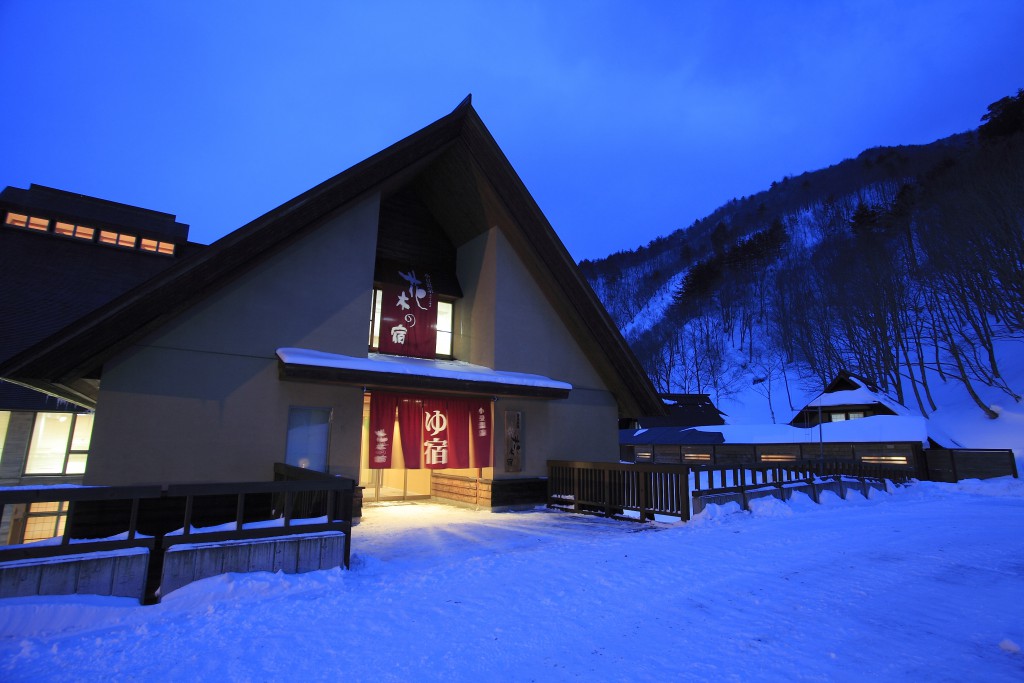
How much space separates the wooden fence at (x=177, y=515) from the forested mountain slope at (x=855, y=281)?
33497 mm

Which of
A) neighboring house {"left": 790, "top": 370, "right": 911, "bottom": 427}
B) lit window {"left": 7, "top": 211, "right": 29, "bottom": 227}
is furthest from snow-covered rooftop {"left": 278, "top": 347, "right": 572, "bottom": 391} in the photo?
neighboring house {"left": 790, "top": 370, "right": 911, "bottom": 427}

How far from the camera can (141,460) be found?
8.02m

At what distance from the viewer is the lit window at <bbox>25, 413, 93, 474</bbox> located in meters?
15.1

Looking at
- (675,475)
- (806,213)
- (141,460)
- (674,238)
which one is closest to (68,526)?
(141,460)

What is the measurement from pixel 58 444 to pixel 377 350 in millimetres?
11499

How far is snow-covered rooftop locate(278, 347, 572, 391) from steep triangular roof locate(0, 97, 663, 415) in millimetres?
1761

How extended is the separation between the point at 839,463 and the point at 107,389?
746 inches

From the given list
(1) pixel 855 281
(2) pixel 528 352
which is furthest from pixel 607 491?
(1) pixel 855 281

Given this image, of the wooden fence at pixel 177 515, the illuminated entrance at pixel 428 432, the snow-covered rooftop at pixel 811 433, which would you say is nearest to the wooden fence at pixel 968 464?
the snow-covered rooftop at pixel 811 433

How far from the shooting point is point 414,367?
33.5ft

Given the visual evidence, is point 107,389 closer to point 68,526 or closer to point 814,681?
point 68,526

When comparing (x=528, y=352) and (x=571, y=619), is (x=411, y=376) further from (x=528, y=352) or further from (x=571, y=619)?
(x=571, y=619)

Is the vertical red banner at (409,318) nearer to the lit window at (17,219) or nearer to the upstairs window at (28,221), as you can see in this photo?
the upstairs window at (28,221)

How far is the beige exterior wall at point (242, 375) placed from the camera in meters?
8.03
